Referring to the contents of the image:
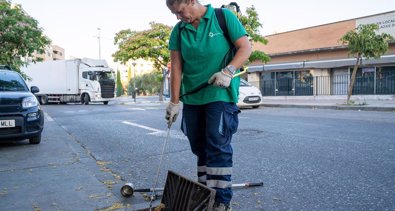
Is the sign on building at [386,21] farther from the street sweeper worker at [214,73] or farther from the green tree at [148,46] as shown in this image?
the street sweeper worker at [214,73]

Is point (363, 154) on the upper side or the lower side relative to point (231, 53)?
lower

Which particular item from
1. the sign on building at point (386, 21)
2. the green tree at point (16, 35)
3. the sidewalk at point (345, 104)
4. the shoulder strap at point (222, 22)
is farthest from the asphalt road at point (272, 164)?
the sign on building at point (386, 21)

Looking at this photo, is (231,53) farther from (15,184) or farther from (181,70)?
(15,184)

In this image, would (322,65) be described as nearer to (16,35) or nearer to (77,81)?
(77,81)

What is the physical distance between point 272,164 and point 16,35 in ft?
31.6

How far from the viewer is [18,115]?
6.35 meters

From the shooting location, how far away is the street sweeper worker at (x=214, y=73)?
267cm

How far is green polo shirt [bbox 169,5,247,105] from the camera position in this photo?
2.70m

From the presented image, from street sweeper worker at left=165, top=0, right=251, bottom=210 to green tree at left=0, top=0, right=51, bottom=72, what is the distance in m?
10.0

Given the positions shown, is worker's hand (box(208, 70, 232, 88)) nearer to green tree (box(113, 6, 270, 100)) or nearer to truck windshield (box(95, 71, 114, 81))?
green tree (box(113, 6, 270, 100))

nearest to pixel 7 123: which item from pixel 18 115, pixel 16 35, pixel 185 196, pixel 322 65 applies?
pixel 18 115

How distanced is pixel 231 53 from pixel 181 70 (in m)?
0.45

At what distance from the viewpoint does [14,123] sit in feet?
20.6

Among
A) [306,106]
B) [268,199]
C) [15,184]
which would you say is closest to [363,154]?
[268,199]
